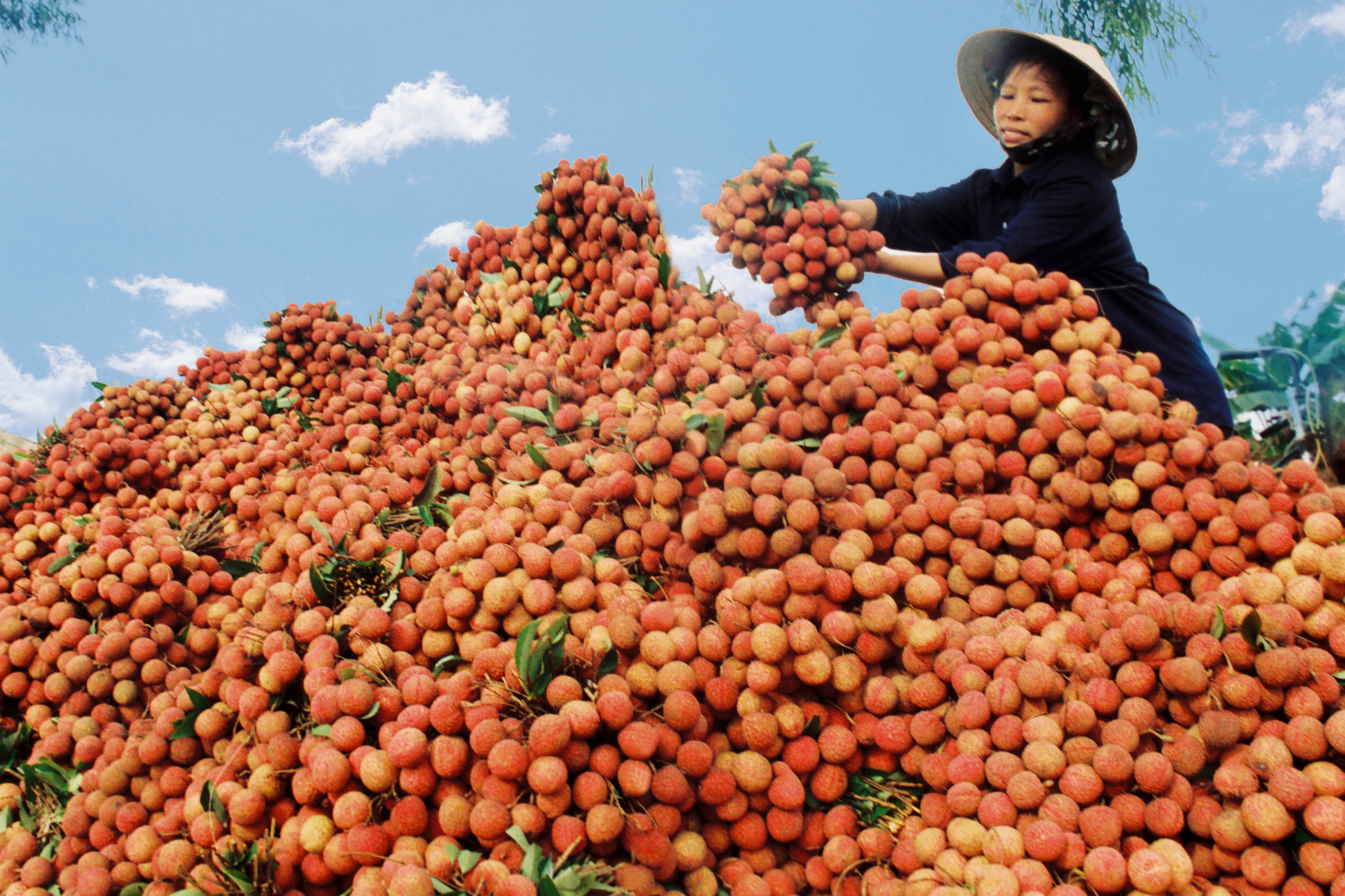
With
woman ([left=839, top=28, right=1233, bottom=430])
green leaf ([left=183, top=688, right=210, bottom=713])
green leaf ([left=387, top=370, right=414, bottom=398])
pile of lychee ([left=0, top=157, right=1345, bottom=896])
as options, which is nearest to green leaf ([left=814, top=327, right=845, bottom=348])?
pile of lychee ([left=0, top=157, right=1345, bottom=896])

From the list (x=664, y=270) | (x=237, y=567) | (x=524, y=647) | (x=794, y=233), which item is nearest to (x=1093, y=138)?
(x=794, y=233)

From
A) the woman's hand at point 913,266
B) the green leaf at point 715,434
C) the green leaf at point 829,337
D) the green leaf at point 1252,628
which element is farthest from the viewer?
the woman's hand at point 913,266

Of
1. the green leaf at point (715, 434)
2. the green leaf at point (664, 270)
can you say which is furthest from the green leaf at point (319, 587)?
the green leaf at point (664, 270)

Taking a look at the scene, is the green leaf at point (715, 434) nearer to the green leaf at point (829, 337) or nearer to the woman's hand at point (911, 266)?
the green leaf at point (829, 337)

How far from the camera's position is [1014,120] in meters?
2.51

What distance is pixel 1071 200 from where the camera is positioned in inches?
89.4

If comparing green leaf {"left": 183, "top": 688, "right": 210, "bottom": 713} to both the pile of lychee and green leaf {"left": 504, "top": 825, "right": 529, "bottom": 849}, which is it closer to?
the pile of lychee

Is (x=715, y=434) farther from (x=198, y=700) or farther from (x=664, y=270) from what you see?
(x=198, y=700)

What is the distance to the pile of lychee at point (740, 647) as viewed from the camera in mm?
1117

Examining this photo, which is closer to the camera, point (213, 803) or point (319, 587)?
point (213, 803)

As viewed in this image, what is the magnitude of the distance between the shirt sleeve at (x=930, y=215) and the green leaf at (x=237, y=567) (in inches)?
93.4

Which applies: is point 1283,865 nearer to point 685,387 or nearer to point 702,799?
point 702,799

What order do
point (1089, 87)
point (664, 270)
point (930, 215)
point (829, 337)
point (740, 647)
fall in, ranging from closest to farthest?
point (740, 647) < point (829, 337) < point (664, 270) < point (1089, 87) < point (930, 215)

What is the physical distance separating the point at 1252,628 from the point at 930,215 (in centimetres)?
216
